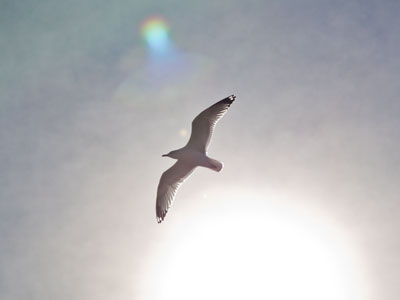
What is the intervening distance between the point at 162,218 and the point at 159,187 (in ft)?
4.29

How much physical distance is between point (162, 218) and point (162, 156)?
2726 mm

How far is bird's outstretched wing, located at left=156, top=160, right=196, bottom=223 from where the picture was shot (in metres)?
21.7

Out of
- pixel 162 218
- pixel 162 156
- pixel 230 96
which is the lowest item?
pixel 162 218

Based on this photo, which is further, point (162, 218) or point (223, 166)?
point (162, 218)

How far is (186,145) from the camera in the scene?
2109 cm

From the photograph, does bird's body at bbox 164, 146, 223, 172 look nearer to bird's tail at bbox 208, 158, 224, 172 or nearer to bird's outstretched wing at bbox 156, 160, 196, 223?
bird's tail at bbox 208, 158, 224, 172

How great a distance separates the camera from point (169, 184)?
22094 millimetres

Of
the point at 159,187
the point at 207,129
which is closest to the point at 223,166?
the point at 207,129

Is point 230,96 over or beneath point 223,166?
over

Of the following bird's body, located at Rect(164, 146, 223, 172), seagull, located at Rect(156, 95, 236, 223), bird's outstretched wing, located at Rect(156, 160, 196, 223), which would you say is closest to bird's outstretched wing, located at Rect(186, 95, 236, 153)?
seagull, located at Rect(156, 95, 236, 223)

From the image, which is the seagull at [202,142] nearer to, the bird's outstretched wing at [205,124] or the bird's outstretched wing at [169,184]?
the bird's outstretched wing at [205,124]

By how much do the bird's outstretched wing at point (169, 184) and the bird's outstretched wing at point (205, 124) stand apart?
3.75 ft

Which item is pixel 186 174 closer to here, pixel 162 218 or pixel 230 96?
pixel 162 218

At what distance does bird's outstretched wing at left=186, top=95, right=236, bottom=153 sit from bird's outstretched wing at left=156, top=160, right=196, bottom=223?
3.75ft
